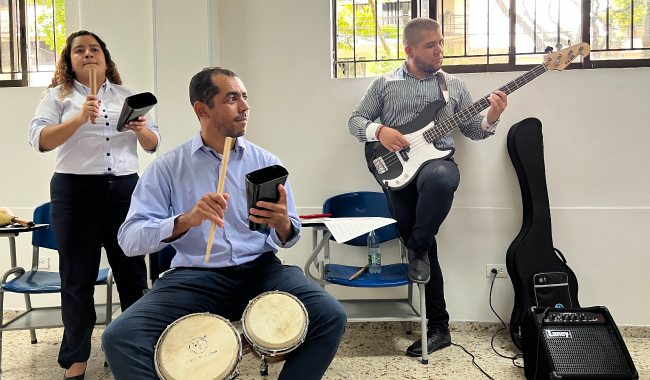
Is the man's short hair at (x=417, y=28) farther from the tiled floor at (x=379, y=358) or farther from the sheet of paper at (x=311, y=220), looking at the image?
the tiled floor at (x=379, y=358)

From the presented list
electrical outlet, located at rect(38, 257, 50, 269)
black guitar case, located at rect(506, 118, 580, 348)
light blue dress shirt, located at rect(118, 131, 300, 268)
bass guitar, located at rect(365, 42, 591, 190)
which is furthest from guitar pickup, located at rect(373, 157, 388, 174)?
electrical outlet, located at rect(38, 257, 50, 269)

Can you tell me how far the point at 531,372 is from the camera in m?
2.18

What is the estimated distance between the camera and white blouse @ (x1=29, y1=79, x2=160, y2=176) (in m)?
2.21

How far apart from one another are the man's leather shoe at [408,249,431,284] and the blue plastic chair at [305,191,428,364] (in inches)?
2.0

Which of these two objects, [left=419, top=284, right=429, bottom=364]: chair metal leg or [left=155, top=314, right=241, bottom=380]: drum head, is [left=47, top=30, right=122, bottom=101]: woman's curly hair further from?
[left=419, top=284, right=429, bottom=364]: chair metal leg

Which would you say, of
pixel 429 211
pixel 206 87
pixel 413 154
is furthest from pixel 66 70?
pixel 429 211

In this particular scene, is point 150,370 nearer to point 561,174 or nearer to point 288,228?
point 288,228

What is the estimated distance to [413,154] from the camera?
256 cm

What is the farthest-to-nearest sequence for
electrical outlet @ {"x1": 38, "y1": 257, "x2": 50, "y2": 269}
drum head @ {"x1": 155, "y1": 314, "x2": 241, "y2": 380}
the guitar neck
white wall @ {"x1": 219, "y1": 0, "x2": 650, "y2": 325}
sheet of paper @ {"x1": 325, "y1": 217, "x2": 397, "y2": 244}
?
1. electrical outlet @ {"x1": 38, "y1": 257, "x2": 50, "y2": 269}
2. white wall @ {"x1": 219, "y1": 0, "x2": 650, "y2": 325}
3. the guitar neck
4. sheet of paper @ {"x1": 325, "y1": 217, "x2": 397, "y2": 244}
5. drum head @ {"x1": 155, "y1": 314, "x2": 241, "y2": 380}

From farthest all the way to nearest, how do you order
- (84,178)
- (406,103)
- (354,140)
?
(354,140)
(406,103)
(84,178)

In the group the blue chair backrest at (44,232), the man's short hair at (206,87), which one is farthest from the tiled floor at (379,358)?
the man's short hair at (206,87)

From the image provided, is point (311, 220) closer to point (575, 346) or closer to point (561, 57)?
point (575, 346)

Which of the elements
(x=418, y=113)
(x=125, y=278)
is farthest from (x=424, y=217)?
(x=125, y=278)

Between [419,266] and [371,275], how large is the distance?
0.27 m
